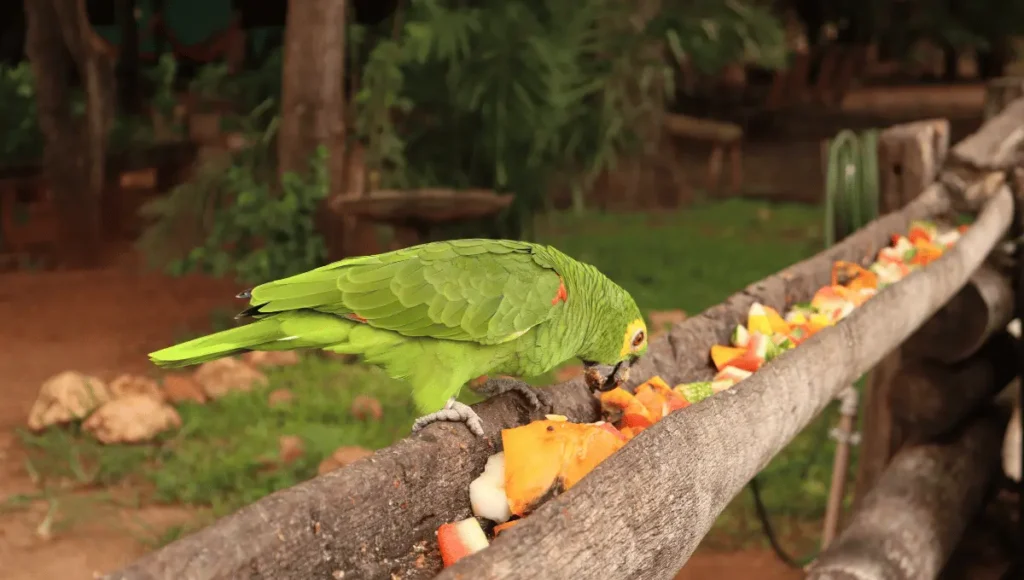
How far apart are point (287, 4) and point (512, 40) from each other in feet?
3.55

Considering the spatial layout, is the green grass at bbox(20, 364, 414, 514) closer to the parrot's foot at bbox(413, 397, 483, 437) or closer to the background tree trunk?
the background tree trunk

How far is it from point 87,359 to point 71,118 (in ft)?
3.89

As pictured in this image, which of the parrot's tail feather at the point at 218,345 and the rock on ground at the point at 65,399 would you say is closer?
the parrot's tail feather at the point at 218,345

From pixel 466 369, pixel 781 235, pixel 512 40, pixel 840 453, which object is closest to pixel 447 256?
→ pixel 466 369

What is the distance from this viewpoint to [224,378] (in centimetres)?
340

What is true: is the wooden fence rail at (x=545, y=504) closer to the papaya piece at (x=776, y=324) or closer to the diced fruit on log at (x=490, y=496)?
the diced fruit on log at (x=490, y=496)

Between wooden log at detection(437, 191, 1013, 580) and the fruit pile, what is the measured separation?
4.0 inches

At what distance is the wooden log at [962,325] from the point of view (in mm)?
3023

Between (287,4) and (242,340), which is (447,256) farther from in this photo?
(287,4)

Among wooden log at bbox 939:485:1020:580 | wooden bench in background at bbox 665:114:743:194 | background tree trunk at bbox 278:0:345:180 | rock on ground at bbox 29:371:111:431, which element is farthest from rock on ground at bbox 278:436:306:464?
wooden bench in background at bbox 665:114:743:194

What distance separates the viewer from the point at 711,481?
1.24m

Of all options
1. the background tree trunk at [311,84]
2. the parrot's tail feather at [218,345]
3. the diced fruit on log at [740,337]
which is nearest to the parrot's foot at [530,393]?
the parrot's tail feather at [218,345]

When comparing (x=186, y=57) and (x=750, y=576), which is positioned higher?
(x=186, y=57)

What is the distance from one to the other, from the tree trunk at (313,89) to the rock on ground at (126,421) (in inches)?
49.3
